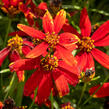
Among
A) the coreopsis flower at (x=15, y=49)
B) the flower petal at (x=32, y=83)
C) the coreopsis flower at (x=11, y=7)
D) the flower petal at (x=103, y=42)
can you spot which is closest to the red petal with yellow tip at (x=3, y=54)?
the coreopsis flower at (x=15, y=49)

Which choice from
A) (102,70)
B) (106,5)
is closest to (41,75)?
(102,70)

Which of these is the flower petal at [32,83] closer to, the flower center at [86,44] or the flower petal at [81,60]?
the flower petal at [81,60]

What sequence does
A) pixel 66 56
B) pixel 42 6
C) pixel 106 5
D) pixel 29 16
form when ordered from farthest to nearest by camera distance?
1. pixel 106 5
2. pixel 42 6
3. pixel 29 16
4. pixel 66 56

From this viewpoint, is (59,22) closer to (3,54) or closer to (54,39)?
(54,39)

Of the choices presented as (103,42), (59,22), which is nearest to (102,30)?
(103,42)

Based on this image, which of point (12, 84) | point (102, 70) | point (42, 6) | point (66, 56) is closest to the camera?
point (66, 56)

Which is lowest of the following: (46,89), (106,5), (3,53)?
(46,89)

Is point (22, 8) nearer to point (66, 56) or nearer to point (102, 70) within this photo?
point (66, 56)

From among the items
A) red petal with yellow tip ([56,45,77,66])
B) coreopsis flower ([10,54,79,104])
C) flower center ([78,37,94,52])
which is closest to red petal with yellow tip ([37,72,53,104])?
coreopsis flower ([10,54,79,104])
